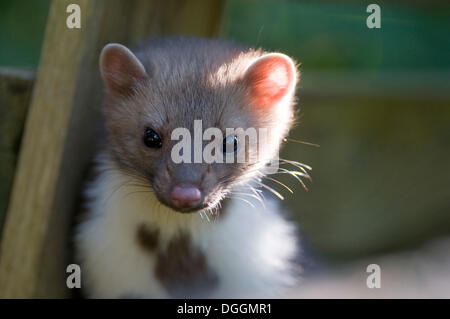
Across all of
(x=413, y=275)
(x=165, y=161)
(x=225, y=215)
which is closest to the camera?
(x=165, y=161)

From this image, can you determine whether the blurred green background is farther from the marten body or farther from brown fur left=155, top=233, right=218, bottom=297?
brown fur left=155, top=233, right=218, bottom=297

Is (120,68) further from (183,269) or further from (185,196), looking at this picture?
(183,269)

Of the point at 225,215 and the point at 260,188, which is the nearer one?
the point at 225,215

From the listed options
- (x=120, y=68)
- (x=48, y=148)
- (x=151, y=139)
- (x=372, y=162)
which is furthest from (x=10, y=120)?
(x=372, y=162)

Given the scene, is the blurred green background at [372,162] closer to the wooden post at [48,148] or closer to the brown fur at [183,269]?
the brown fur at [183,269]

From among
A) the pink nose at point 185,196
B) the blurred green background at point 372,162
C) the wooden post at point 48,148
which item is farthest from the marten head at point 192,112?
the blurred green background at point 372,162
